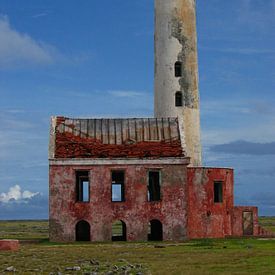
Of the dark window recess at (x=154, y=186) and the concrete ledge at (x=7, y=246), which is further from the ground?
the dark window recess at (x=154, y=186)

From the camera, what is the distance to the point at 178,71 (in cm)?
4553

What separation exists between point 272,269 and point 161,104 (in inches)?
935

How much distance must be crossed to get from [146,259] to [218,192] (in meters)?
16.5

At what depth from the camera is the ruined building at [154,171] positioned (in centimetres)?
3953

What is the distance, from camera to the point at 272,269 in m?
22.7

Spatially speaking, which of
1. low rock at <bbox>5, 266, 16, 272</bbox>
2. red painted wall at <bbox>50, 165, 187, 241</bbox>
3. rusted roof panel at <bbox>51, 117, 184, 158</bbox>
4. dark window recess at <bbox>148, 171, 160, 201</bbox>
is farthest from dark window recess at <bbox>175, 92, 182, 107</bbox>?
low rock at <bbox>5, 266, 16, 272</bbox>

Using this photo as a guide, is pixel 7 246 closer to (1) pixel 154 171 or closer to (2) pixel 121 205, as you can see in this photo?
(2) pixel 121 205

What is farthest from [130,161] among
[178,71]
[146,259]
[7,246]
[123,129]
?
[146,259]

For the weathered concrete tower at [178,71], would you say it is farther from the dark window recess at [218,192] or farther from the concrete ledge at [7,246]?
the concrete ledge at [7,246]

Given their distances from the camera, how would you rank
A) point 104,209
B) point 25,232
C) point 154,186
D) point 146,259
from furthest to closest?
point 25,232 → point 154,186 → point 104,209 → point 146,259

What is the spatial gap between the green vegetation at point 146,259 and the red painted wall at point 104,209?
3563 mm

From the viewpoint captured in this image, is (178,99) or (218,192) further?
(178,99)

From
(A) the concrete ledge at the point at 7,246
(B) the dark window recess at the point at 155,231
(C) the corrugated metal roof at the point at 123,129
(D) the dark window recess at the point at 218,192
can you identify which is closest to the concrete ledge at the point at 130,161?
(C) the corrugated metal roof at the point at 123,129

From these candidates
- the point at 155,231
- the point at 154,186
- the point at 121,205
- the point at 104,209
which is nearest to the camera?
the point at 104,209
